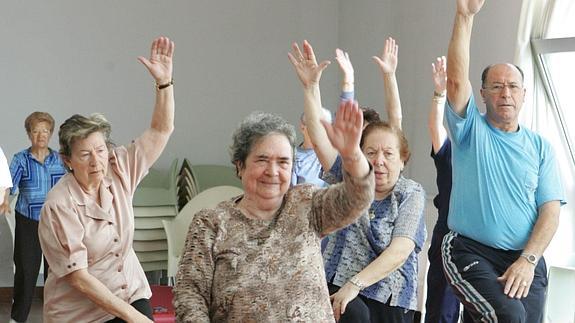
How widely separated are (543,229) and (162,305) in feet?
9.69

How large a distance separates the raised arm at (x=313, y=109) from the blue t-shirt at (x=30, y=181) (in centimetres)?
372

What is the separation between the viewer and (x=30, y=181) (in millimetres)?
7133

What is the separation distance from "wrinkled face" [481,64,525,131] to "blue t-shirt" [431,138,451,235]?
32.5 inches

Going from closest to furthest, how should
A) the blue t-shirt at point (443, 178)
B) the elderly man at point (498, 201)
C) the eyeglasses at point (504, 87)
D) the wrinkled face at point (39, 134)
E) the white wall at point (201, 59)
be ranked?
the elderly man at point (498, 201), the eyeglasses at point (504, 87), the blue t-shirt at point (443, 178), the wrinkled face at point (39, 134), the white wall at point (201, 59)

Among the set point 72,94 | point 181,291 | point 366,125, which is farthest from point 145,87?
point 181,291

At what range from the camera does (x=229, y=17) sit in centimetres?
939

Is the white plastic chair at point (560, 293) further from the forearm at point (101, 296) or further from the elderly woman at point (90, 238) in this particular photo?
the forearm at point (101, 296)

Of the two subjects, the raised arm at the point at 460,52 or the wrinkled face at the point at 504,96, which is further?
the wrinkled face at the point at 504,96

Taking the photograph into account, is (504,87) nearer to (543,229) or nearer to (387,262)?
(543,229)

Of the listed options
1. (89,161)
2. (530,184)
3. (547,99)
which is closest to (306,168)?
(530,184)

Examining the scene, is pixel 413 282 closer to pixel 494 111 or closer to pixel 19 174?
pixel 494 111

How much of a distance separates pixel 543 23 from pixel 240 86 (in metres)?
3.70

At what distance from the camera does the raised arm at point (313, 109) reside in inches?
146

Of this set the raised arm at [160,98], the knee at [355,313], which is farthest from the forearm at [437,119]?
the raised arm at [160,98]
